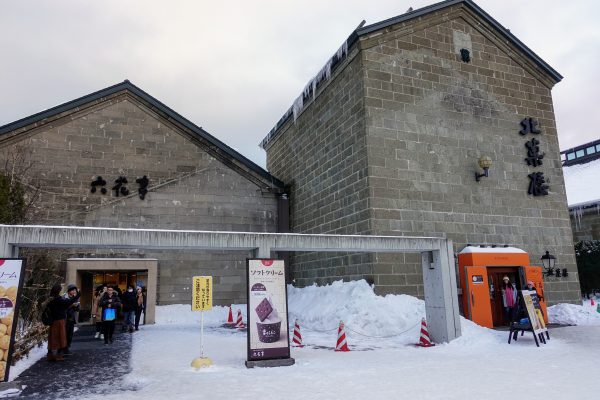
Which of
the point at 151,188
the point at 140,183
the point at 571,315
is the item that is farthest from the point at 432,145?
the point at 140,183

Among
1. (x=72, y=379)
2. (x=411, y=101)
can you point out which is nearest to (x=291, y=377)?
(x=72, y=379)

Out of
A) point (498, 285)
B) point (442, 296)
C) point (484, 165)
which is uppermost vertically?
point (484, 165)

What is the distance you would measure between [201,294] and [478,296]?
29.3 ft

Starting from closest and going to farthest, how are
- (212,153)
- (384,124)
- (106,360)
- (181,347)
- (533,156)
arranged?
(106,360) → (181,347) → (384,124) → (533,156) → (212,153)

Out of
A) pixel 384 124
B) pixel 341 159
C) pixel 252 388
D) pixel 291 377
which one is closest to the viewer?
pixel 252 388

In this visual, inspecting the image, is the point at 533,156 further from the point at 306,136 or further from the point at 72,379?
the point at 72,379

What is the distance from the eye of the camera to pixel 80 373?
9.04 m

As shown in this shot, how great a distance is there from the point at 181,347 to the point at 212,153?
1028 centimetres

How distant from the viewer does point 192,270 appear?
61.4 ft

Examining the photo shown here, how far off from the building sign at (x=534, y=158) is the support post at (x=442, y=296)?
793 centimetres

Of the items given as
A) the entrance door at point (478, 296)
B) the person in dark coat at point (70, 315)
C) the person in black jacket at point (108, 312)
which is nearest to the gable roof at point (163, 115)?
the person in black jacket at point (108, 312)

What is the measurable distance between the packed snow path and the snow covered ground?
1.20ft

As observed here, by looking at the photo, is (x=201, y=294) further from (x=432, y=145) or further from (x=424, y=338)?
(x=432, y=145)

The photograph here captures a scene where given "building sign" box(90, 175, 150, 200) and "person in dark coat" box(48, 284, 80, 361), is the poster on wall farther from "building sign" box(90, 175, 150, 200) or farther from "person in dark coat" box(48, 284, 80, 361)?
"building sign" box(90, 175, 150, 200)
